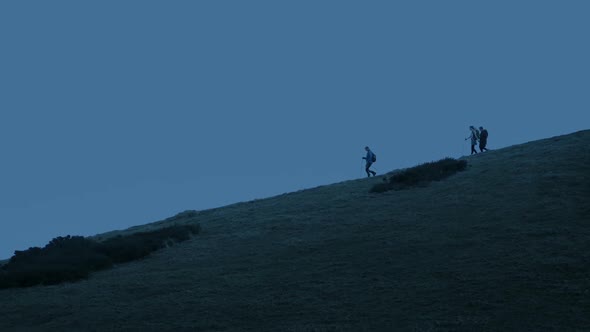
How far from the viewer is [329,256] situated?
17297 millimetres

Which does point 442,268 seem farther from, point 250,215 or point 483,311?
point 250,215

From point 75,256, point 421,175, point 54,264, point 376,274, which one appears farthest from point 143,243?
point 421,175

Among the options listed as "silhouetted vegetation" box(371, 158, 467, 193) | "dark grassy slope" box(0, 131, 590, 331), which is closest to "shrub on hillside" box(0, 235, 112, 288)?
"dark grassy slope" box(0, 131, 590, 331)

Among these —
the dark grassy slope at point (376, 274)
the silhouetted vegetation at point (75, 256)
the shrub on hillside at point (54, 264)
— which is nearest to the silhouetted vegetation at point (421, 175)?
the dark grassy slope at point (376, 274)

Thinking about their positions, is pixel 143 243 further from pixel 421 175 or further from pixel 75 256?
pixel 421 175

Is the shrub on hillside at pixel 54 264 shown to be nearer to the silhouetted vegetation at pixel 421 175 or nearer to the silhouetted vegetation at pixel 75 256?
the silhouetted vegetation at pixel 75 256

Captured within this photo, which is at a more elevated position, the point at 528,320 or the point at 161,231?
the point at 161,231

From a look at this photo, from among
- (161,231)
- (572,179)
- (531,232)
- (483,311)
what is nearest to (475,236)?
(531,232)

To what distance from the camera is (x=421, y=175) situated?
28.1 meters

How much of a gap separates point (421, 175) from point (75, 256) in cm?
1384

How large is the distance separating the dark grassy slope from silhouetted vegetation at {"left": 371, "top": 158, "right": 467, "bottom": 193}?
2467 mm

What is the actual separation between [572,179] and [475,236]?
703 cm

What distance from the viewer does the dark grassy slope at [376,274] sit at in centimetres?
1212

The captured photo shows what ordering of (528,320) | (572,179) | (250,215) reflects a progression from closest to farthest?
(528,320), (572,179), (250,215)
